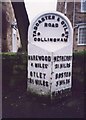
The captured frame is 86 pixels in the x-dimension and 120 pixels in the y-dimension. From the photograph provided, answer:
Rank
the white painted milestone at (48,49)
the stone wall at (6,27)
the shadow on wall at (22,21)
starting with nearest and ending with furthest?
the white painted milestone at (48,49) → the shadow on wall at (22,21) → the stone wall at (6,27)

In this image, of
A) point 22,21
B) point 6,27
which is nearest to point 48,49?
point 22,21

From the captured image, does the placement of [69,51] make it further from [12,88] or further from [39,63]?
[12,88]

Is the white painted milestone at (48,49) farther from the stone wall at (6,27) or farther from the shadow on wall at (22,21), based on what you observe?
the stone wall at (6,27)

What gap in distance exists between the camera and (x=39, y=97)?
20.5 feet

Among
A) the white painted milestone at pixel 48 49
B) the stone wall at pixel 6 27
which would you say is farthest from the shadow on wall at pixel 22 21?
the stone wall at pixel 6 27

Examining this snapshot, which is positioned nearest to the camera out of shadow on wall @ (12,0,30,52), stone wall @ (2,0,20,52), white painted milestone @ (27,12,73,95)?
white painted milestone @ (27,12,73,95)

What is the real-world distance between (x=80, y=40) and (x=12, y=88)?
15673 millimetres

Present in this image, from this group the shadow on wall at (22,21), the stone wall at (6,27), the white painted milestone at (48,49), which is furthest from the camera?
the stone wall at (6,27)

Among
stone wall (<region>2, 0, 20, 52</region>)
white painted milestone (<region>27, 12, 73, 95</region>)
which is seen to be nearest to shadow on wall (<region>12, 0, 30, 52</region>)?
white painted milestone (<region>27, 12, 73, 95</region>)

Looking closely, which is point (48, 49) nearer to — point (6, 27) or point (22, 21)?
point (22, 21)

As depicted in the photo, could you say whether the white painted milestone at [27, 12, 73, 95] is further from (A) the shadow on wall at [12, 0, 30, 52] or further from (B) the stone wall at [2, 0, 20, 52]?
(B) the stone wall at [2, 0, 20, 52]

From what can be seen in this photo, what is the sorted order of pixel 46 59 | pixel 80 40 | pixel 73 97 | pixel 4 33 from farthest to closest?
pixel 80 40 → pixel 4 33 → pixel 73 97 → pixel 46 59

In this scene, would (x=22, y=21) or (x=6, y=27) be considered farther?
(x=6, y=27)

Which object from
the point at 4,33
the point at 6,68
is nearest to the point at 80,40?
the point at 4,33
